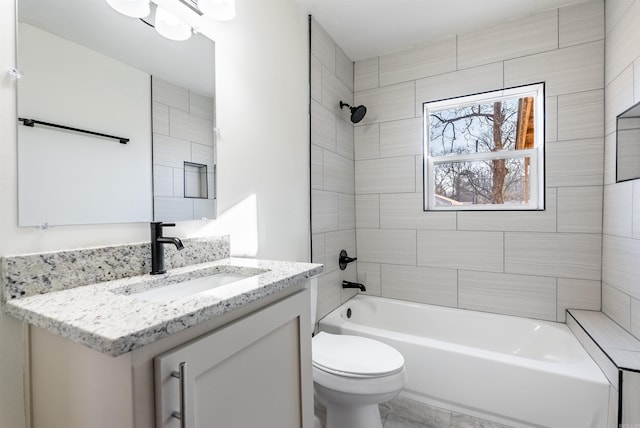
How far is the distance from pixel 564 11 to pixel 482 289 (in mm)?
2004

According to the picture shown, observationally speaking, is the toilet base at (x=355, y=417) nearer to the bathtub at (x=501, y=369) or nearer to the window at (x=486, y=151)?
the bathtub at (x=501, y=369)

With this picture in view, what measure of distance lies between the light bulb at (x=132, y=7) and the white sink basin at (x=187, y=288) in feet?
3.15

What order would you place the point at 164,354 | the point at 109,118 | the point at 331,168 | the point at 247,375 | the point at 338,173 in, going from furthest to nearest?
the point at 338,173 → the point at 331,168 → the point at 109,118 → the point at 247,375 → the point at 164,354

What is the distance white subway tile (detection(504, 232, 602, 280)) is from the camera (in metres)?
2.02

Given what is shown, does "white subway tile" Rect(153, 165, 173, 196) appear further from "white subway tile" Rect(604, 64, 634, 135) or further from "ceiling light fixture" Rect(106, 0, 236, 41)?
"white subway tile" Rect(604, 64, 634, 135)

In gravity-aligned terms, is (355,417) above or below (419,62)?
below

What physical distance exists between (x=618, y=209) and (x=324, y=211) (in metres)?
1.76

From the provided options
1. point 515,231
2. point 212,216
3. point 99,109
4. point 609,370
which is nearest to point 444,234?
point 515,231

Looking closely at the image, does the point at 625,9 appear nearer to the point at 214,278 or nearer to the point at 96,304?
the point at 214,278

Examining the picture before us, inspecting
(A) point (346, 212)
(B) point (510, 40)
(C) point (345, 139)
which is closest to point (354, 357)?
(A) point (346, 212)

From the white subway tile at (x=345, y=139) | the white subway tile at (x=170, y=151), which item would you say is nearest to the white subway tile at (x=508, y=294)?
the white subway tile at (x=345, y=139)

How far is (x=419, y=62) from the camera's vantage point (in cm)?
249

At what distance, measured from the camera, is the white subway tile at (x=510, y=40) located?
2.09 metres

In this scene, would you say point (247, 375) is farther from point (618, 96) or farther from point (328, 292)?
point (618, 96)
